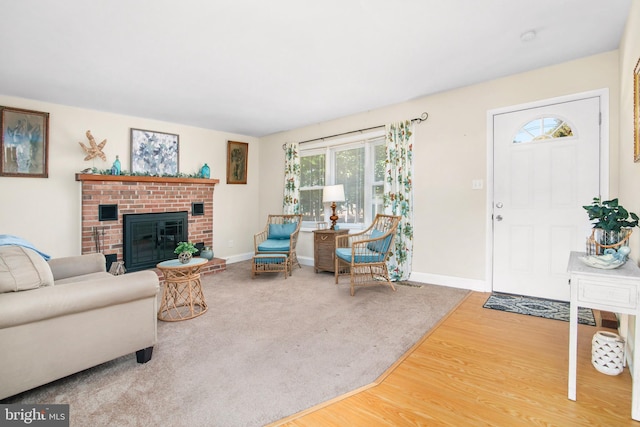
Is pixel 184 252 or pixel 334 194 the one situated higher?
pixel 334 194

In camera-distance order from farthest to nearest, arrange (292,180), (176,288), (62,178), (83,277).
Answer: (292,180)
(62,178)
(176,288)
(83,277)

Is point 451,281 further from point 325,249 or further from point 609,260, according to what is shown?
point 609,260

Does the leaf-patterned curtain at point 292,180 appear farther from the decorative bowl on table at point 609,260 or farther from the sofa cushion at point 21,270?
the decorative bowl on table at point 609,260

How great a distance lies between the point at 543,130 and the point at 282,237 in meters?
3.52

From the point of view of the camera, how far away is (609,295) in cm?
147

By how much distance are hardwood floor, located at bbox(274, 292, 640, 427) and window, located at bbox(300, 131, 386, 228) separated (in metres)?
2.44

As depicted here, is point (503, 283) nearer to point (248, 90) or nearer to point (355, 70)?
point (355, 70)

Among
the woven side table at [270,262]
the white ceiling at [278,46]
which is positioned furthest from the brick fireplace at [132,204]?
the white ceiling at [278,46]

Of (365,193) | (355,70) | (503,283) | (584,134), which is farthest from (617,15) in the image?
(365,193)

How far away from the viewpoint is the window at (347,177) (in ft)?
14.5

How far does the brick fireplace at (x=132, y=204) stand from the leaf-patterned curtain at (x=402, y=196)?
2723mm

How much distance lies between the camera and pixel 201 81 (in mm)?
3215

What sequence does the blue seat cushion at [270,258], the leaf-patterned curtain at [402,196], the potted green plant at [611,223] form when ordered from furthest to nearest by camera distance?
the blue seat cushion at [270,258] < the leaf-patterned curtain at [402,196] < the potted green plant at [611,223]

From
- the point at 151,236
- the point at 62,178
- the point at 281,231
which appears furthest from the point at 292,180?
the point at 62,178
